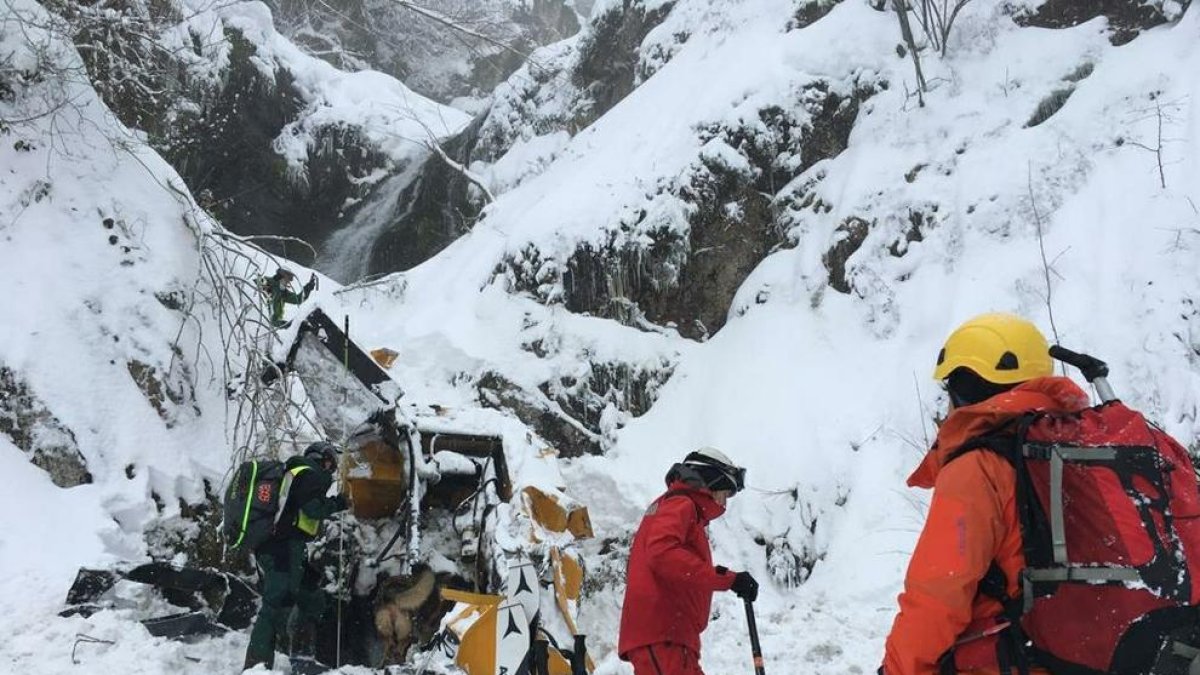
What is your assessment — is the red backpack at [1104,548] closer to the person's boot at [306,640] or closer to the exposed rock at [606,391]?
the person's boot at [306,640]

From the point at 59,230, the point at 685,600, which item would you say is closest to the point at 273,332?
the point at 59,230

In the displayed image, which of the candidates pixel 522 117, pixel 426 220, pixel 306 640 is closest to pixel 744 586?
pixel 306 640

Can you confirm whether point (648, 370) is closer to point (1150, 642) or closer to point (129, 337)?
point (129, 337)

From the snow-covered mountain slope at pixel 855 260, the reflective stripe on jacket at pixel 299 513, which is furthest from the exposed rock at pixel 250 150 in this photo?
the reflective stripe on jacket at pixel 299 513

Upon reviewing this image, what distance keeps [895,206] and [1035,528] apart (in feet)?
24.2

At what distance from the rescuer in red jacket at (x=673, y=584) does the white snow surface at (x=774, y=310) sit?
67.9 inches

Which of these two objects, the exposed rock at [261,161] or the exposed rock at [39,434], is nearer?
the exposed rock at [39,434]

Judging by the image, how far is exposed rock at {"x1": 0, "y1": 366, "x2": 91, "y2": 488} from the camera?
541 cm

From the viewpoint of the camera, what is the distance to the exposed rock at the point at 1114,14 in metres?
8.28

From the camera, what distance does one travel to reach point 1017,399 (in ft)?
6.36

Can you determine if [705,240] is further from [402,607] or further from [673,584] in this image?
[673,584]

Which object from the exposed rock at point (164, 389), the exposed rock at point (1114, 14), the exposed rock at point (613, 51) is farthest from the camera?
the exposed rock at point (613, 51)

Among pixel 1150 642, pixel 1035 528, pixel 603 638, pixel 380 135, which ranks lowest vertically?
pixel 603 638

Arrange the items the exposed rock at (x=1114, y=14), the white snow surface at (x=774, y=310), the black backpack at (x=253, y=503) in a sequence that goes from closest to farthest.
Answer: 1. the black backpack at (x=253, y=503)
2. the white snow surface at (x=774, y=310)
3. the exposed rock at (x=1114, y=14)
